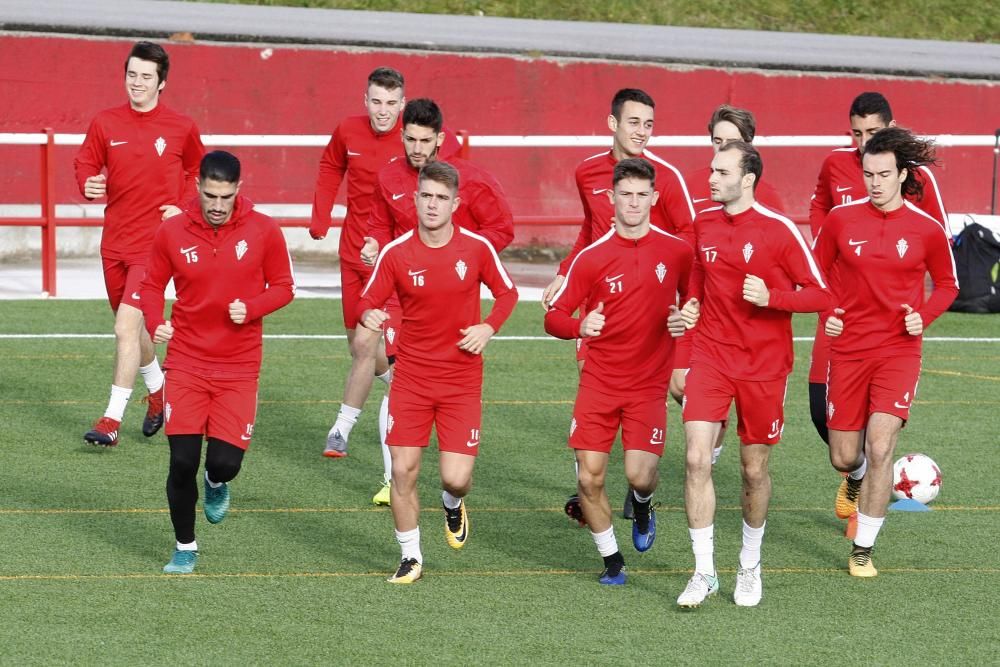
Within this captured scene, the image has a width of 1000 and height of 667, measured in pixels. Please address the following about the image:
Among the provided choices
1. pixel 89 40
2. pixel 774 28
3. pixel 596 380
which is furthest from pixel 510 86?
pixel 596 380

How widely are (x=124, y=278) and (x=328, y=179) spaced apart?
1.57 m

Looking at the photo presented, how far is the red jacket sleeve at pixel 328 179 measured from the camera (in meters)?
10.9

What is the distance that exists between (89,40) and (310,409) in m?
9.62

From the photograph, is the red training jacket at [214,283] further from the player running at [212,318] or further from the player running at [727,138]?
the player running at [727,138]

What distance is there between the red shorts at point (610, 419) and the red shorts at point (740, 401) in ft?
0.95

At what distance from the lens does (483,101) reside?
22156mm

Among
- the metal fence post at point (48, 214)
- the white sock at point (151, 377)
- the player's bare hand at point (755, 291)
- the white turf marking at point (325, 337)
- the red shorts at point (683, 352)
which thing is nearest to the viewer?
the player's bare hand at point (755, 291)

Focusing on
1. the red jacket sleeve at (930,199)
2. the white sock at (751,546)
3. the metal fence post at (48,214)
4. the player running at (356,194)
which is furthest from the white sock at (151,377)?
the metal fence post at (48,214)

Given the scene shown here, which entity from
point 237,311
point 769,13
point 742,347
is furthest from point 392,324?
point 769,13

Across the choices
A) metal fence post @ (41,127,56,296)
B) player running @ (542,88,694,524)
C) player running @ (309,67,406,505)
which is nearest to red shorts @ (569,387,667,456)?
player running @ (542,88,694,524)

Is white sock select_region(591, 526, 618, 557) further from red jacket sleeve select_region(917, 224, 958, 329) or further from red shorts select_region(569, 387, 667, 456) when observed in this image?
red jacket sleeve select_region(917, 224, 958, 329)

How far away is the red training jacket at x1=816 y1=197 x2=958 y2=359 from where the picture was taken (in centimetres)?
854

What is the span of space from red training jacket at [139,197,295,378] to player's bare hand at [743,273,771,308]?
7.54ft

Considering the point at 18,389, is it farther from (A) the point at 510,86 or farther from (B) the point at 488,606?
(A) the point at 510,86
